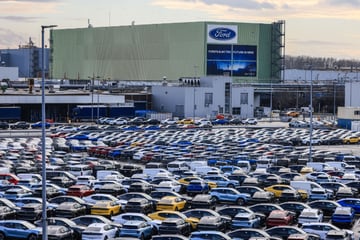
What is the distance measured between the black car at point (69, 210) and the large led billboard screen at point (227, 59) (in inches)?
1583

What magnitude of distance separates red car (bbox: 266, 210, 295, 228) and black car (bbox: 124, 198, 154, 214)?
246 centimetres

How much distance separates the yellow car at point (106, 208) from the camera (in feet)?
43.0

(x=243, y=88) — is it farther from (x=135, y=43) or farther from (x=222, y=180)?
(x=222, y=180)

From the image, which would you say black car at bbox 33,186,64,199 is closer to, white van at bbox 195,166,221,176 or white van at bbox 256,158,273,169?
white van at bbox 195,166,221,176

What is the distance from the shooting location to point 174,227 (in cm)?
1150

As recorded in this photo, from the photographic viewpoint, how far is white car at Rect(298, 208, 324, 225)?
12367 mm

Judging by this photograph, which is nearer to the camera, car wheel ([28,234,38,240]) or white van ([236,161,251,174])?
car wheel ([28,234,38,240])

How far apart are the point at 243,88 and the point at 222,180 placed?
2950 centimetres

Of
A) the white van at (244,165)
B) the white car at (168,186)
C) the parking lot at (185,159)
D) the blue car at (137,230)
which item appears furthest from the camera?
the white van at (244,165)

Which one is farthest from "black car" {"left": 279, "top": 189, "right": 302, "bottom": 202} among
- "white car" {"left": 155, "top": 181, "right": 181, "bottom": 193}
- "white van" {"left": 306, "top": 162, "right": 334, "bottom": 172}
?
"white van" {"left": 306, "top": 162, "right": 334, "bottom": 172}

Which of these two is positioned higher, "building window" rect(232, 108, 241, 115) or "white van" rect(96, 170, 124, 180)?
"building window" rect(232, 108, 241, 115)

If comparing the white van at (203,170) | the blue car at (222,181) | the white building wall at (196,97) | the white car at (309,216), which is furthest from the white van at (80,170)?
the white building wall at (196,97)

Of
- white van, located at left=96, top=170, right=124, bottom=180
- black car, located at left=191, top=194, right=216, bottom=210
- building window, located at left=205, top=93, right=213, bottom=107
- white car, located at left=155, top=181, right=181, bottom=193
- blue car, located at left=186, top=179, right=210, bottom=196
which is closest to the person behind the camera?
black car, located at left=191, top=194, right=216, bottom=210

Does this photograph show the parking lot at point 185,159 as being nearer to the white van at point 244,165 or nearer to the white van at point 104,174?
the white van at point 244,165
